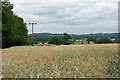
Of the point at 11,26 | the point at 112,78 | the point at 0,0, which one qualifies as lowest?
the point at 112,78

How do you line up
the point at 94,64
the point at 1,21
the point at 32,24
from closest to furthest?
the point at 94,64 → the point at 1,21 → the point at 32,24

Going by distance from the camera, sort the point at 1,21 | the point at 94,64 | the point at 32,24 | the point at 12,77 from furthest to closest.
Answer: the point at 32,24 < the point at 1,21 < the point at 94,64 < the point at 12,77

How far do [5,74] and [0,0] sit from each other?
79.2 ft

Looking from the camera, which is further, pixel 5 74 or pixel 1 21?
pixel 1 21

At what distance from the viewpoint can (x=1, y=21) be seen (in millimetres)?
29859

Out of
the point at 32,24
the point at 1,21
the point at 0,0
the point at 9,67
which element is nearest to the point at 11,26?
the point at 1,21

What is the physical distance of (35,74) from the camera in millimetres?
8859

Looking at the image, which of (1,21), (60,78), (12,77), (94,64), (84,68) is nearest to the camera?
(60,78)

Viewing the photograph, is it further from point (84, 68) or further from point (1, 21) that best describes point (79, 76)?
point (1, 21)

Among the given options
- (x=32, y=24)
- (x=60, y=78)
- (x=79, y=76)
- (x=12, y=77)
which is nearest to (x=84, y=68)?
(x=79, y=76)

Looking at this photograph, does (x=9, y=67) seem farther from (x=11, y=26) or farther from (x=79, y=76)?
(x=11, y=26)

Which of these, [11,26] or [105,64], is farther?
[11,26]

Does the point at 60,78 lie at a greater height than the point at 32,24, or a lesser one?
lesser

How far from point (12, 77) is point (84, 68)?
3713mm
